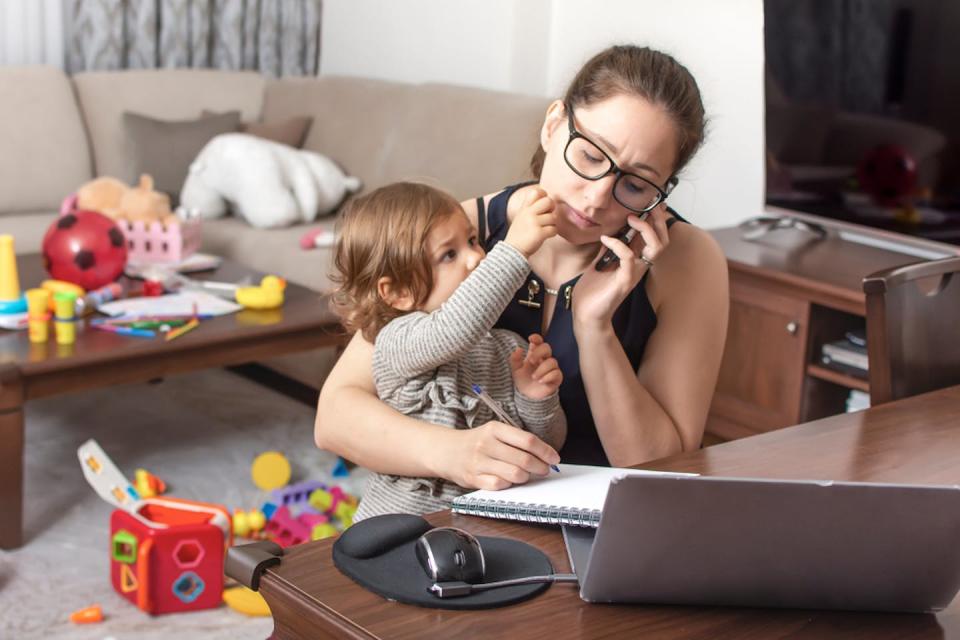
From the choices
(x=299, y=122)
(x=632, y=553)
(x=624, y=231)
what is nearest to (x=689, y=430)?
(x=624, y=231)

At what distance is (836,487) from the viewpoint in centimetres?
91

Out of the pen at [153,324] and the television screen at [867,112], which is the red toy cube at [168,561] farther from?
the television screen at [867,112]

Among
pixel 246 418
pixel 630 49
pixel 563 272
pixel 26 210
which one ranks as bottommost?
pixel 246 418

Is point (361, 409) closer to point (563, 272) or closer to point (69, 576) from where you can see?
point (563, 272)

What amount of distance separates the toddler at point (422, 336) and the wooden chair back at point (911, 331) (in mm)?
452

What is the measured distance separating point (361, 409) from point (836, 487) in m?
0.70

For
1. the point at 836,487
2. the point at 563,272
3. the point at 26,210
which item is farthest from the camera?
the point at 26,210

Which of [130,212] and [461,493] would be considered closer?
[461,493]

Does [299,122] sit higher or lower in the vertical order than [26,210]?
higher

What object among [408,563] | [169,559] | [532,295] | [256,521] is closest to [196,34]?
[256,521]

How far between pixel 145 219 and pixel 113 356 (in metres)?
Answer: 0.83

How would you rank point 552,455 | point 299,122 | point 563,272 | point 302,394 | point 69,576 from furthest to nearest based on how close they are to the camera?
point 299,122
point 302,394
point 69,576
point 563,272
point 552,455

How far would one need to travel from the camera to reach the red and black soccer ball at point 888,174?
2.97 m

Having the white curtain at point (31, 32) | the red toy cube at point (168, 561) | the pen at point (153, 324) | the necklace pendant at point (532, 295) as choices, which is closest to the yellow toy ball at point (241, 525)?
the red toy cube at point (168, 561)
